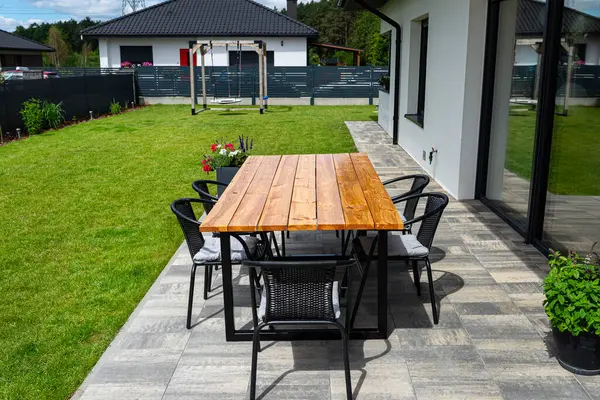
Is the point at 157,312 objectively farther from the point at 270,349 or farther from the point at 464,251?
the point at 464,251

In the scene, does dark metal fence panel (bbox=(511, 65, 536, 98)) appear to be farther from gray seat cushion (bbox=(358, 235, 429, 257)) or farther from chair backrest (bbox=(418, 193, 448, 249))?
gray seat cushion (bbox=(358, 235, 429, 257))

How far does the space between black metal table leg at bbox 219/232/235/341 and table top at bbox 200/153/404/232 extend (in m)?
0.13

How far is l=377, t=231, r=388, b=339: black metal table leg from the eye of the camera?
3023 mm

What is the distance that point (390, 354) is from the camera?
9.96 feet

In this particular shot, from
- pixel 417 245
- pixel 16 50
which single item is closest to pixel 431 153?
pixel 417 245

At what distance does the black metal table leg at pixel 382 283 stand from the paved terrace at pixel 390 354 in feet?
0.31

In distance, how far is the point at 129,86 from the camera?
63.5 ft

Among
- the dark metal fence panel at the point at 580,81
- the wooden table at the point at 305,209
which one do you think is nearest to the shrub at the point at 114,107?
the wooden table at the point at 305,209

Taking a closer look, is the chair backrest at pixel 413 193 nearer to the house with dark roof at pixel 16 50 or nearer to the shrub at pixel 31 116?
the shrub at pixel 31 116

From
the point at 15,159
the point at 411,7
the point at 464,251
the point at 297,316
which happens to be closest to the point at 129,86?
the point at 15,159

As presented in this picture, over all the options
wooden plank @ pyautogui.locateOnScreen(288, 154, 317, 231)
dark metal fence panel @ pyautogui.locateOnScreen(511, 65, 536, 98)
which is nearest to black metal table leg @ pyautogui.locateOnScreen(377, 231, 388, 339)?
wooden plank @ pyautogui.locateOnScreen(288, 154, 317, 231)

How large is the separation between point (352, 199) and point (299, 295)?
912mm

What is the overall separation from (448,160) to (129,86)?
49.7ft

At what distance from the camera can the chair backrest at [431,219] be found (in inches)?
134
